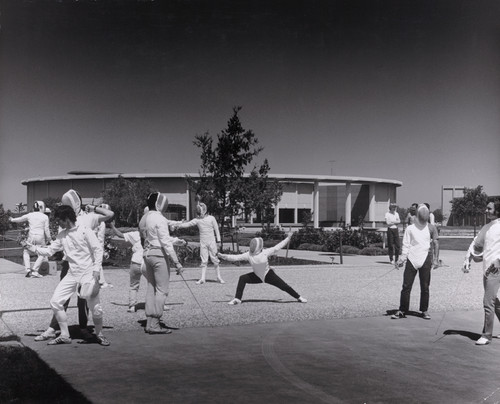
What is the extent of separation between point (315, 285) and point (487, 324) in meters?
6.01

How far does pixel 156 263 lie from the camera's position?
25.1ft

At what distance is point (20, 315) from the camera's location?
8.59 m

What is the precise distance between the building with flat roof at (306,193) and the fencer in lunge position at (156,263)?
47.4 m

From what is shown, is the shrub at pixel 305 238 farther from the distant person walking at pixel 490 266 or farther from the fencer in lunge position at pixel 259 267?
the distant person walking at pixel 490 266

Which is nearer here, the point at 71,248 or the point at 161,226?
the point at 71,248

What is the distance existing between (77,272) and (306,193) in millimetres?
57479

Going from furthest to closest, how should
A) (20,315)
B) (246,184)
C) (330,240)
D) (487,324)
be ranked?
1. (330,240)
2. (246,184)
3. (20,315)
4. (487,324)

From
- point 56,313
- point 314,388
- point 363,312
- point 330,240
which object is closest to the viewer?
point 314,388

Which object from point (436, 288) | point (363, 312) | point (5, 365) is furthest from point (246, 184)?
point (5, 365)

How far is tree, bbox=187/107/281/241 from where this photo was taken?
19.4m

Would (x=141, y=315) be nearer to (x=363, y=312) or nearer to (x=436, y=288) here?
(x=363, y=312)

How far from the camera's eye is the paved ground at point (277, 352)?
508 centimetres

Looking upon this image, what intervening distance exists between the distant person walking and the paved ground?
252mm

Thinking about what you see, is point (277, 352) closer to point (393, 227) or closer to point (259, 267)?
point (259, 267)
